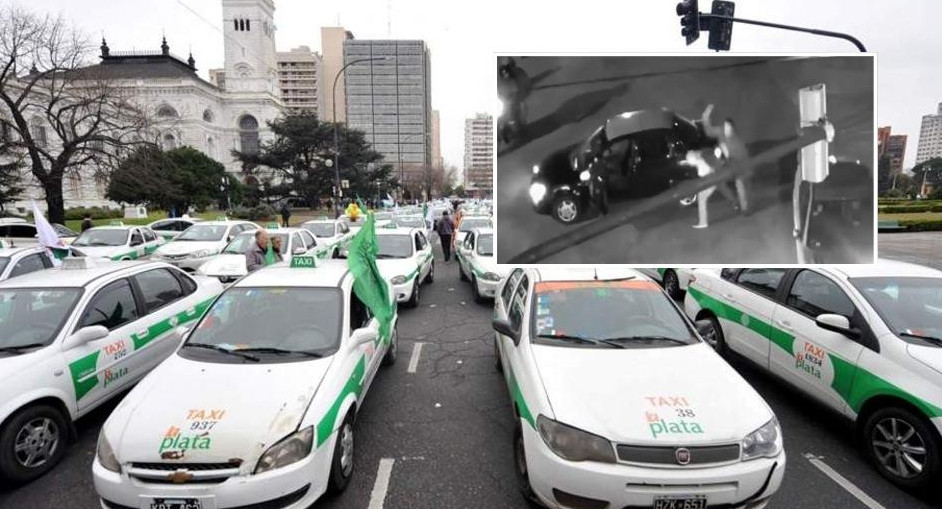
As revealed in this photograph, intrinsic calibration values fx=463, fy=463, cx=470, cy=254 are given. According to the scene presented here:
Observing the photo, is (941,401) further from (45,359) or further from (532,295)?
(45,359)

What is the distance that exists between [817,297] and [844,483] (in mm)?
1636

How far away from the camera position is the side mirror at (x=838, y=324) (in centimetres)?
365

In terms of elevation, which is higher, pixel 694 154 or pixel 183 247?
pixel 694 154

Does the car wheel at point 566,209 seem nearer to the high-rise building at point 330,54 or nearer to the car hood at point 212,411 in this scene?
the car hood at point 212,411

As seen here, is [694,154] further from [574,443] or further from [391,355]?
[391,355]

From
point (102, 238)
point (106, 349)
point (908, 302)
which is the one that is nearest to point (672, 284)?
point (908, 302)

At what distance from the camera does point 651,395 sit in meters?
2.99

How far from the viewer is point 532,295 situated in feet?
13.5

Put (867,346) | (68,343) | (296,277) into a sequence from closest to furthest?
(867,346) → (68,343) → (296,277)

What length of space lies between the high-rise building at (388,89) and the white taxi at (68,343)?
166 ft

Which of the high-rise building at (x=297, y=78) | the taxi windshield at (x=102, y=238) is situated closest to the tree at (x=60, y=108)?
the taxi windshield at (x=102, y=238)

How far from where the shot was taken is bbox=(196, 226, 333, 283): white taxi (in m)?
9.75

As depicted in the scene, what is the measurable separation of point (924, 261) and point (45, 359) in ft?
62.5

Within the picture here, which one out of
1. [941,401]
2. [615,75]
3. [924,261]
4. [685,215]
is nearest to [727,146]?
[685,215]
